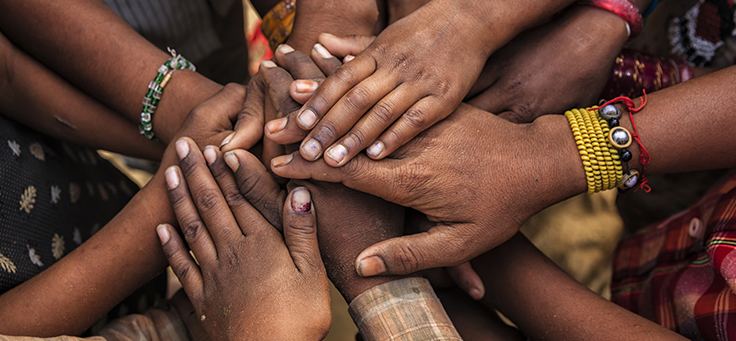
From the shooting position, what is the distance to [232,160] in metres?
0.86

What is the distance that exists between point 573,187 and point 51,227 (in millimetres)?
1130

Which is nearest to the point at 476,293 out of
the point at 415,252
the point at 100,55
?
the point at 415,252

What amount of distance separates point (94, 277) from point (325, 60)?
2.09 feet

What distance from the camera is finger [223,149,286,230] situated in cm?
87

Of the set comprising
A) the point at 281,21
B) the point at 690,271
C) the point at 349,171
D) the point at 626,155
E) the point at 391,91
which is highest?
the point at 281,21

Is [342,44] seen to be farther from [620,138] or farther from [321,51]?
[620,138]

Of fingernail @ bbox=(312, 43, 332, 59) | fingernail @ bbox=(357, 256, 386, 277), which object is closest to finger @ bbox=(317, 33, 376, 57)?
fingernail @ bbox=(312, 43, 332, 59)

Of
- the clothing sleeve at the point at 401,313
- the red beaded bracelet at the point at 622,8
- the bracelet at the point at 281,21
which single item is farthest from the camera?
the bracelet at the point at 281,21

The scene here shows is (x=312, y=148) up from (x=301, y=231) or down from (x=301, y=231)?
up

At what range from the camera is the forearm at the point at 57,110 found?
102cm

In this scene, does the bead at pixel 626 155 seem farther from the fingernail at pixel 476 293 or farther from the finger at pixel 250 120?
the finger at pixel 250 120

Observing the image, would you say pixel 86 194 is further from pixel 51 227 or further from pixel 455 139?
pixel 455 139

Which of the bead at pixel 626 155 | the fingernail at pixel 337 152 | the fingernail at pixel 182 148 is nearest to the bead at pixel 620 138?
the bead at pixel 626 155

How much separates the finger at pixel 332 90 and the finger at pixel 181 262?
367 millimetres
